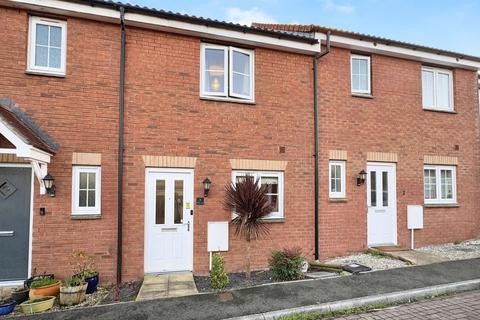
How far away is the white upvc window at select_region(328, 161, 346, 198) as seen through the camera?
837 cm

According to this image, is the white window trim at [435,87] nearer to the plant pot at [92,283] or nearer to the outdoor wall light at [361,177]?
the outdoor wall light at [361,177]

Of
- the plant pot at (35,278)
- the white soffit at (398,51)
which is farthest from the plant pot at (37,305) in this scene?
the white soffit at (398,51)

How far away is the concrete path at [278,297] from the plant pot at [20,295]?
88 centimetres

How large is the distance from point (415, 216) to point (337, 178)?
276cm

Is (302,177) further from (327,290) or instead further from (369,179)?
(327,290)

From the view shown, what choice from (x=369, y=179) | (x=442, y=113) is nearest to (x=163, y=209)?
(x=369, y=179)

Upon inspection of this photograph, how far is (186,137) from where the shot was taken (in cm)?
712

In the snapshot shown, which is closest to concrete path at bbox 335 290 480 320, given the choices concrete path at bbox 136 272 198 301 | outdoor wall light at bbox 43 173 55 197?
concrete path at bbox 136 272 198 301

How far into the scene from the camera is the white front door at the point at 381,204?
8.73 meters

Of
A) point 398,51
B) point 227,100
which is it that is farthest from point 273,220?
point 398,51

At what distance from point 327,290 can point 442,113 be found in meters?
7.32

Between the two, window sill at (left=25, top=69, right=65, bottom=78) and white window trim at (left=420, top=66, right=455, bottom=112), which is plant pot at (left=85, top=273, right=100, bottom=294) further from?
white window trim at (left=420, top=66, right=455, bottom=112)

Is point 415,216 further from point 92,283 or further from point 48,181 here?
point 48,181

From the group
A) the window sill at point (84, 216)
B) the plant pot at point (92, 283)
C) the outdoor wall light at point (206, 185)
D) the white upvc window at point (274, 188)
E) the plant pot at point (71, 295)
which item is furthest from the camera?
the white upvc window at point (274, 188)
